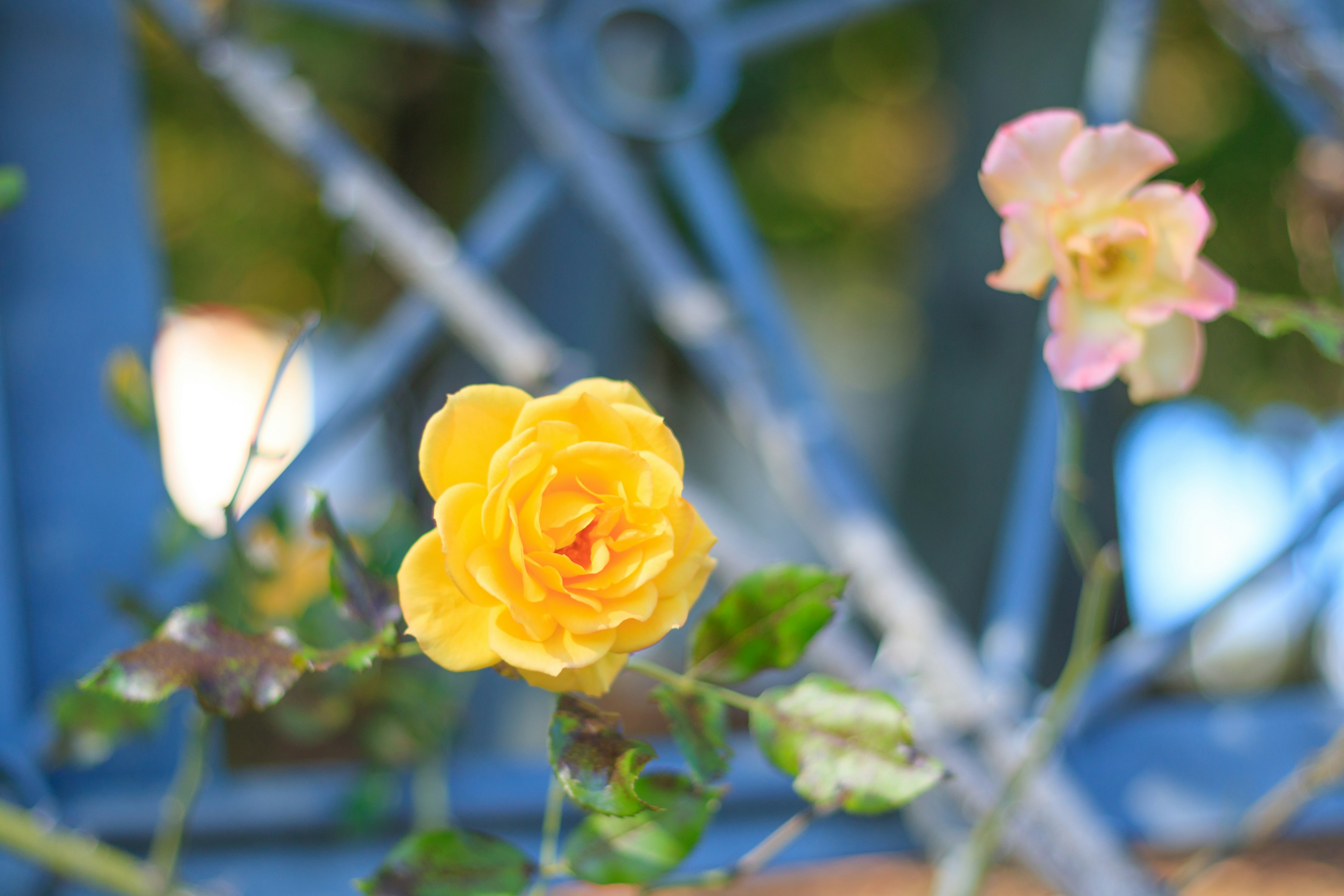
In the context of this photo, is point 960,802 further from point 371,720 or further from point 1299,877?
point 1299,877

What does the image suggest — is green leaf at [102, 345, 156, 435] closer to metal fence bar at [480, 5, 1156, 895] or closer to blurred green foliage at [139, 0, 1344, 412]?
metal fence bar at [480, 5, 1156, 895]

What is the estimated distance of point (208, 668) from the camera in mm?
391

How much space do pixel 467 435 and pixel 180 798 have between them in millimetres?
A: 515

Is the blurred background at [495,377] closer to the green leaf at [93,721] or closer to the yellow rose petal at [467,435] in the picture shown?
the green leaf at [93,721]

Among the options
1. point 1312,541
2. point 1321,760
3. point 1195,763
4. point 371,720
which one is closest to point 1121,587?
point 1195,763

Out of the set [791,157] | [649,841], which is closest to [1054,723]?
[649,841]

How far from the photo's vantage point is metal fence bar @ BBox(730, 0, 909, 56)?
1.01 meters

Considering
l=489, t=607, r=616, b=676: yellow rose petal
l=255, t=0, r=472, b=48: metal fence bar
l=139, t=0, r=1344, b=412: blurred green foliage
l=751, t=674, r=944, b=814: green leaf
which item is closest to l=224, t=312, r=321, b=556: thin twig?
l=489, t=607, r=616, b=676: yellow rose petal

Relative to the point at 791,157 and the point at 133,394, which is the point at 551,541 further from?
the point at 791,157

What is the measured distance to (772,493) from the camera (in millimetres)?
6391

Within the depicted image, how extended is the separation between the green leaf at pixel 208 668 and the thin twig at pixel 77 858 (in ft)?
0.70

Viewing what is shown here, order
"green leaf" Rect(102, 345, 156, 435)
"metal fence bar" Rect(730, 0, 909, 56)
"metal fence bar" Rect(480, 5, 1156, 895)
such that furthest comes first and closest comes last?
1. "metal fence bar" Rect(730, 0, 909, 56)
2. "metal fence bar" Rect(480, 5, 1156, 895)
3. "green leaf" Rect(102, 345, 156, 435)

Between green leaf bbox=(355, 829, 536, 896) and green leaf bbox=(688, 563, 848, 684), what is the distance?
13cm

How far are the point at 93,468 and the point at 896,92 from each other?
3438 millimetres
